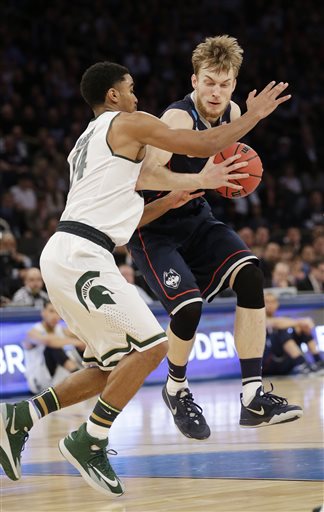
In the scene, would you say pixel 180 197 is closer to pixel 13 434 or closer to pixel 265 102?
pixel 265 102

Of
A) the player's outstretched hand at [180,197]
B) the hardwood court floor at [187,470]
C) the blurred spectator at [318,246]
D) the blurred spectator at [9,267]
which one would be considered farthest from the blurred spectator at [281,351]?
the player's outstretched hand at [180,197]

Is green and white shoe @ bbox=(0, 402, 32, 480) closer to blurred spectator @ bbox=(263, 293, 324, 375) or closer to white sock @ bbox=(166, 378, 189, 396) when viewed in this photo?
white sock @ bbox=(166, 378, 189, 396)

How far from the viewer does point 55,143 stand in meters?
16.0

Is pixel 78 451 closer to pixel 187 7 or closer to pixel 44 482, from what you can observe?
pixel 44 482

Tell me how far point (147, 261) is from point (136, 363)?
109 centimetres

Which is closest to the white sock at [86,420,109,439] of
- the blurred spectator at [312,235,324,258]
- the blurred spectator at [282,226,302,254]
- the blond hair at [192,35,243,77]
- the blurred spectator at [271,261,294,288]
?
the blond hair at [192,35,243,77]

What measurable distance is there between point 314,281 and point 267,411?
8699 millimetres

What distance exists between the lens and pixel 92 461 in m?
5.34

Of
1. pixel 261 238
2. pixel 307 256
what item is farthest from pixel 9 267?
pixel 307 256

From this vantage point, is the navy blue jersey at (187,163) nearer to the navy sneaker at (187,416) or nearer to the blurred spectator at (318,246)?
the navy sneaker at (187,416)

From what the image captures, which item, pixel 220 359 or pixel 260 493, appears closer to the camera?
pixel 260 493

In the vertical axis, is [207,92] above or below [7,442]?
above

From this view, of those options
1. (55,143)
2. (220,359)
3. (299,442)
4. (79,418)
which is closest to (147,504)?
(299,442)

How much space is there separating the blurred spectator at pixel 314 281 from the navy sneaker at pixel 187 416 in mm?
8205
